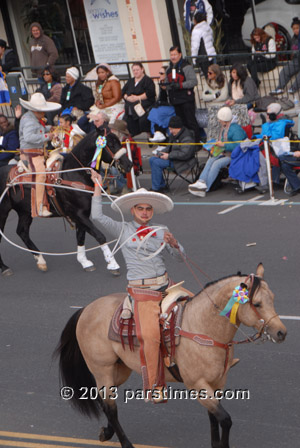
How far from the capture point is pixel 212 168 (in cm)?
1522

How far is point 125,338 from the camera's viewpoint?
6.95 metres

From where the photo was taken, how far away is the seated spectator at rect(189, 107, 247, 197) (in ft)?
49.4

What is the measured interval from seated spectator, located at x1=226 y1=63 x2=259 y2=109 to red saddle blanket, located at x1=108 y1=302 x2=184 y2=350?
1001cm

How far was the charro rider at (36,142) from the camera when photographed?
39.8 ft

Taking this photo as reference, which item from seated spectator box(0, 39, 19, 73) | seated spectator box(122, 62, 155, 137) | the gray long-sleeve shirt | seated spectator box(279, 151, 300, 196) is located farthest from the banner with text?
the gray long-sleeve shirt

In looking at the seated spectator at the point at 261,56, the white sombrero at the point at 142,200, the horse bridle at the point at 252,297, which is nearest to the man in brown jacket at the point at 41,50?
the seated spectator at the point at 261,56

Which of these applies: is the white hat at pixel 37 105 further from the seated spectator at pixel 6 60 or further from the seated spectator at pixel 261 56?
the seated spectator at pixel 6 60

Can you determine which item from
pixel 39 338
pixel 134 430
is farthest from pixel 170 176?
pixel 134 430

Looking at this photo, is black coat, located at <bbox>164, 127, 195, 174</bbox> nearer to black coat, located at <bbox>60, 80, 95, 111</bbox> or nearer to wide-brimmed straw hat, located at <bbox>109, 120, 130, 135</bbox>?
wide-brimmed straw hat, located at <bbox>109, 120, 130, 135</bbox>

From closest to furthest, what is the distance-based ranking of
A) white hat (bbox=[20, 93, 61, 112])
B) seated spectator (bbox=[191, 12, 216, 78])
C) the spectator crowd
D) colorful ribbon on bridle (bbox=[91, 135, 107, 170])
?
colorful ribbon on bridle (bbox=[91, 135, 107, 170]) → white hat (bbox=[20, 93, 61, 112]) → the spectator crowd → seated spectator (bbox=[191, 12, 216, 78])

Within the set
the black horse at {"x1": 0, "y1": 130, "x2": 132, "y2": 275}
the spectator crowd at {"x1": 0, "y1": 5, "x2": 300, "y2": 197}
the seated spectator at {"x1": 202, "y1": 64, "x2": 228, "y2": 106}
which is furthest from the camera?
the seated spectator at {"x1": 202, "y1": 64, "x2": 228, "y2": 106}

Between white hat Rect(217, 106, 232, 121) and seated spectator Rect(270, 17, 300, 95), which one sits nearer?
white hat Rect(217, 106, 232, 121)

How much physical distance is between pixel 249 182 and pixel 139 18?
7.88m

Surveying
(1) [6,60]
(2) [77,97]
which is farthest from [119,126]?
(1) [6,60]
